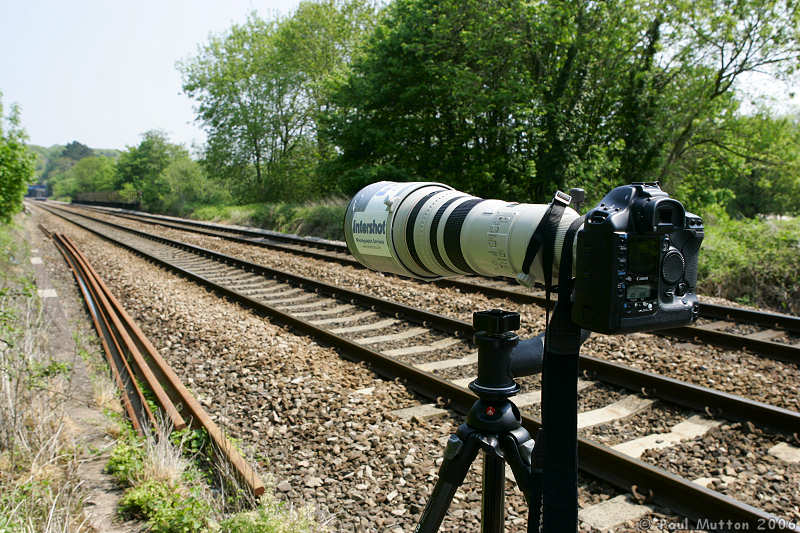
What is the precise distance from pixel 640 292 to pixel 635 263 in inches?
2.5

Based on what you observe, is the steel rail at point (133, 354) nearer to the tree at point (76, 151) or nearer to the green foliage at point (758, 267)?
the green foliage at point (758, 267)

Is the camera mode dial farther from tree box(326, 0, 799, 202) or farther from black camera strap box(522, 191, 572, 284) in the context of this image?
tree box(326, 0, 799, 202)

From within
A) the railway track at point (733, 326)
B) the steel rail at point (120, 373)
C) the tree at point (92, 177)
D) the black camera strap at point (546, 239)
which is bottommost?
the steel rail at point (120, 373)

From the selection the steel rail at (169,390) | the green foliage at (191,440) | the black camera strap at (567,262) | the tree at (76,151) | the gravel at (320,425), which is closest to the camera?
the black camera strap at (567,262)

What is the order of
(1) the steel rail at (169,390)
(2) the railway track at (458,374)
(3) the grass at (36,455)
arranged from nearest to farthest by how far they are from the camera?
(3) the grass at (36,455) → (2) the railway track at (458,374) → (1) the steel rail at (169,390)

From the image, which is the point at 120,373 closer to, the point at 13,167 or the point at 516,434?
the point at 516,434

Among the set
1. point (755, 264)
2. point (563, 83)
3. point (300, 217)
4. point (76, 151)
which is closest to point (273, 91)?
point (300, 217)

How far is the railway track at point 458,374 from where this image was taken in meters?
2.81

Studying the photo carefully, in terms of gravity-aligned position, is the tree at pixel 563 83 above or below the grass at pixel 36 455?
above

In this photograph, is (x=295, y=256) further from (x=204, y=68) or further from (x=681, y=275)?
(x=204, y=68)

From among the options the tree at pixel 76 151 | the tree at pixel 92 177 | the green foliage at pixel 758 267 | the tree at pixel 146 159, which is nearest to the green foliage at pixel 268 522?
the green foliage at pixel 758 267

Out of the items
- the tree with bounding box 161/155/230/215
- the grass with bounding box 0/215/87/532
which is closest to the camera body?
the grass with bounding box 0/215/87/532

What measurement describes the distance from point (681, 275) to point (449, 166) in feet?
56.0

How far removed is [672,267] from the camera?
1.20 meters
